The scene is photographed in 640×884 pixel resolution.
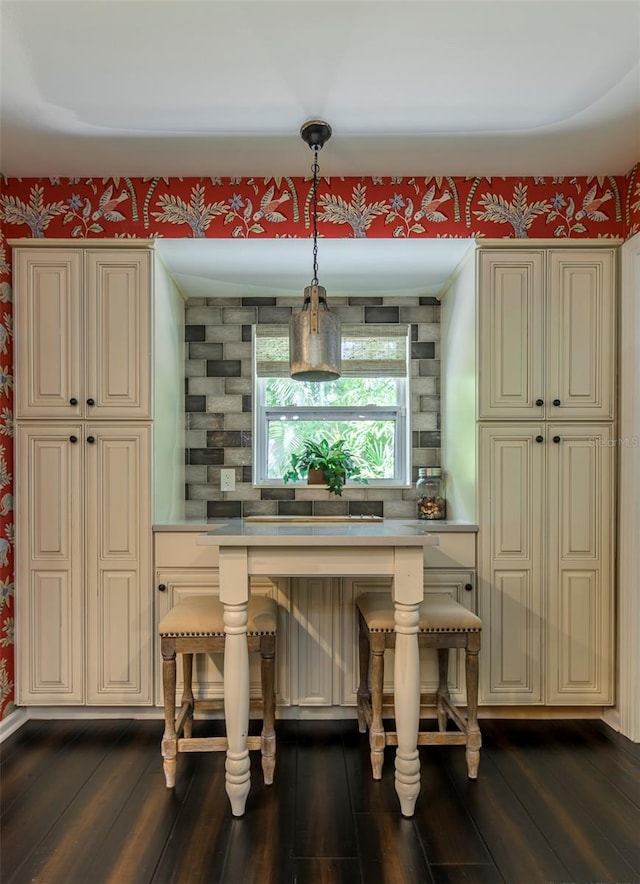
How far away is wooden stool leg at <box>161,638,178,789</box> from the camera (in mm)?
1951

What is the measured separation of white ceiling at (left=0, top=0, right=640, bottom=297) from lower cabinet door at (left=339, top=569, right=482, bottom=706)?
163 centimetres

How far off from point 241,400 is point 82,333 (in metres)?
0.97

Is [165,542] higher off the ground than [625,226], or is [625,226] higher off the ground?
[625,226]

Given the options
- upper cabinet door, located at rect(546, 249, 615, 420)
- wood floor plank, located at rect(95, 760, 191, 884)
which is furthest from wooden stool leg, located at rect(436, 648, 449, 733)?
upper cabinet door, located at rect(546, 249, 615, 420)

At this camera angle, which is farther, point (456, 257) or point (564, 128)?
point (456, 257)

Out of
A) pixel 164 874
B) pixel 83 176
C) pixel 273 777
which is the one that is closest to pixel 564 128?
pixel 83 176

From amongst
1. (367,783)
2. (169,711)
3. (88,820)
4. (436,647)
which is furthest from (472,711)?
(88,820)

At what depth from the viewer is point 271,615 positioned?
6.86ft

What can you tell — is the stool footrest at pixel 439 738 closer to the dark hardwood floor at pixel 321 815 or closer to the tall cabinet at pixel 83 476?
the dark hardwood floor at pixel 321 815

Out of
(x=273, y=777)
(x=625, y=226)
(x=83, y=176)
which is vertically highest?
(x=83, y=176)

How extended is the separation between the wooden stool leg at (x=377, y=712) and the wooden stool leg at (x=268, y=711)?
0.39 metres

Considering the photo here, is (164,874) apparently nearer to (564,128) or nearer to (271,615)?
(271,615)

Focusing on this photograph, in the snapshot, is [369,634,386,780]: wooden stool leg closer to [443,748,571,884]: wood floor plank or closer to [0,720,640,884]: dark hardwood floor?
[0,720,640,884]: dark hardwood floor

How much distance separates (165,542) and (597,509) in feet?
6.87
